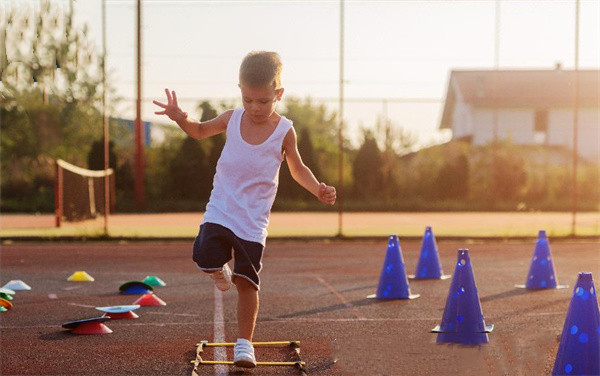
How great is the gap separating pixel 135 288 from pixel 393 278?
9.26 feet

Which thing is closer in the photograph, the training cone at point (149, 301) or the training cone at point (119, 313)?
the training cone at point (119, 313)

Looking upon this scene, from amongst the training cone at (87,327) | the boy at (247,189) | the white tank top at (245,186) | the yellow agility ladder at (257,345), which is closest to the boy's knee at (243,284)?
the boy at (247,189)

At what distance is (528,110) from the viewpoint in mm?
51406

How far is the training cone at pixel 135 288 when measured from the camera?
10812 mm

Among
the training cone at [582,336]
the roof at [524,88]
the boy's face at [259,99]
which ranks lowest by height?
the training cone at [582,336]

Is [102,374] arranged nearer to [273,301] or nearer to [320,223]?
[273,301]

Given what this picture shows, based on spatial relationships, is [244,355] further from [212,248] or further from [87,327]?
[87,327]

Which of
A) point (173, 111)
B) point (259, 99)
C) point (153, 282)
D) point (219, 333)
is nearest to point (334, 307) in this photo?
point (219, 333)

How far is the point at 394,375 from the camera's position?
616cm

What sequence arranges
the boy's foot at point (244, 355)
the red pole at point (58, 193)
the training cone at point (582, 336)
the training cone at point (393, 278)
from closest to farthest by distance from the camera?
the training cone at point (582, 336) → the boy's foot at point (244, 355) → the training cone at point (393, 278) → the red pole at point (58, 193)

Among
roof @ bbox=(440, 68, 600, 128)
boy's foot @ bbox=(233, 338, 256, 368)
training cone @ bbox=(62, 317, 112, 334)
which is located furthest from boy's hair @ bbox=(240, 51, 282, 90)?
roof @ bbox=(440, 68, 600, 128)

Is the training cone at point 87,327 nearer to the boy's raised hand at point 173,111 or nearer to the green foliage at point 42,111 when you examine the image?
the boy's raised hand at point 173,111

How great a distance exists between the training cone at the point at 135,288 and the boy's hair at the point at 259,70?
5340 mm

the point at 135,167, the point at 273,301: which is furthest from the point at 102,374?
the point at 135,167
